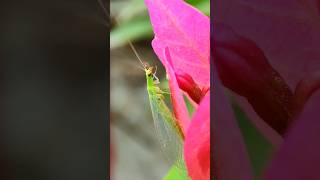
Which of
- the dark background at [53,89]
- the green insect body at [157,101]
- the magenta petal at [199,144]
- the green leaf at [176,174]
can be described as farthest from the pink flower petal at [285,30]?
the dark background at [53,89]

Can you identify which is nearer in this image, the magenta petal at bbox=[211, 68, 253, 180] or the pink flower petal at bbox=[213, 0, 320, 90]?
the pink flower petal at bbox=[213, 0, 320, 90]

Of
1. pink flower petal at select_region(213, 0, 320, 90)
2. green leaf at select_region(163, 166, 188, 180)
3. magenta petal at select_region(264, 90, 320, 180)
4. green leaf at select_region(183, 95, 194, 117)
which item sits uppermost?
pink flower petal at select_region(213, 0, 320, 90)

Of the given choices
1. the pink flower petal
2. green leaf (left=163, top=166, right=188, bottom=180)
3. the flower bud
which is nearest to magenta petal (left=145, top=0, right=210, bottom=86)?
the flower bud

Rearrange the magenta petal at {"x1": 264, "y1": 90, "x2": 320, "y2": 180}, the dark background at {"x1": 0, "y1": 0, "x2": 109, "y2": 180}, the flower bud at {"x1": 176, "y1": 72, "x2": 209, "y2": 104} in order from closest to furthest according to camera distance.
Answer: the magenta petal at {"x1": 264, "y1": 90, "x2": 320, "y2": 180}, the flower bud at {"x1": 176, "y1": 72, "x2": 209, "y2": 104}, the dark background at {"x1": 0, "y1": 0, "x2": 109, "y2": 180}

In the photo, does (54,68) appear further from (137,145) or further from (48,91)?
(137,145)

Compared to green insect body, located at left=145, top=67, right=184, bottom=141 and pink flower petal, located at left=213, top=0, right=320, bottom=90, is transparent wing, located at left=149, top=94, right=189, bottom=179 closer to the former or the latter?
green insect body, located at left=145, top=67, right=184, bottom=141

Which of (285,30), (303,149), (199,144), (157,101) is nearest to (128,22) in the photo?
(157,101)

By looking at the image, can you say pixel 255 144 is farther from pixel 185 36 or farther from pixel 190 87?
pixel 185 36

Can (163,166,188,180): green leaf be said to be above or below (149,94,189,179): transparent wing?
below
